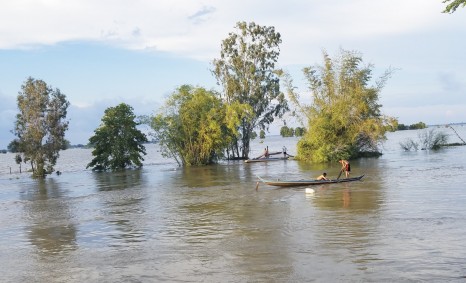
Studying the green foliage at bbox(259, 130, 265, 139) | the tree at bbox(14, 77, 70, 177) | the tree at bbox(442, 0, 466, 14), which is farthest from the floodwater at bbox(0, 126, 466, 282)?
the green foliage at bbox(259, 130, 265, 139)

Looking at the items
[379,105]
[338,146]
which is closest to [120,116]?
[338,146]

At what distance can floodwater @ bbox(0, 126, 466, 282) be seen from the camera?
1204 centimetres

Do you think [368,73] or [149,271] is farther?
[368,73]

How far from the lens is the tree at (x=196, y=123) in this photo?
201 ft

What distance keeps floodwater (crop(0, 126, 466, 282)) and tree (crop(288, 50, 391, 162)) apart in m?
26.6

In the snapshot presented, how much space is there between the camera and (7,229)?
20.6 metres

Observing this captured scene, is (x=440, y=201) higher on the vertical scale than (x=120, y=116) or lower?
lower

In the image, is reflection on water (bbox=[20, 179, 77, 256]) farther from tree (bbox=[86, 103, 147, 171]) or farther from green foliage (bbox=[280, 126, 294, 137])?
green foliage (bbox=[280, 126, 294, 137])

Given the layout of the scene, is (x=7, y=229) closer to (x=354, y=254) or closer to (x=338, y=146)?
(x=354, y=254)

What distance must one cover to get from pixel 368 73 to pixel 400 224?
42760mm

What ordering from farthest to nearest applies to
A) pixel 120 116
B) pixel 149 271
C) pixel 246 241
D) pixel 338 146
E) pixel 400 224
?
pixel 120 116
pixel 338 146
pixel 400 224
pixel 246 241
pixel 149 271

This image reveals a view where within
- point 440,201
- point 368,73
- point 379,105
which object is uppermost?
point 368,73

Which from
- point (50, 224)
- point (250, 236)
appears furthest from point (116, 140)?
point (250, 236)

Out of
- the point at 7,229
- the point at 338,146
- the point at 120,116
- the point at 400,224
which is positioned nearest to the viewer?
the point at 400,224
